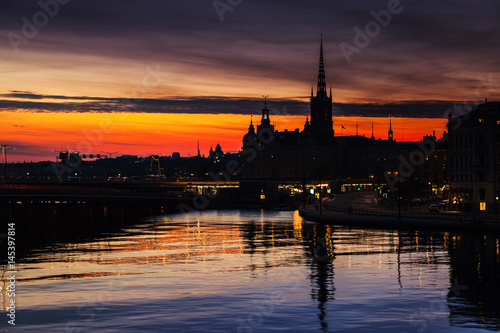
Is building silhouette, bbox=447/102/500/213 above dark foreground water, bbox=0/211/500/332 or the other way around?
above

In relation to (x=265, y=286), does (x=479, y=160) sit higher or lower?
higher

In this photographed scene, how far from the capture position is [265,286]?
50.2m

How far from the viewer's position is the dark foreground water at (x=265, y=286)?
38.8m

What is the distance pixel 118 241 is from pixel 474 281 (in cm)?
5035

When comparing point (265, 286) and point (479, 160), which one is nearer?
point (265, 286)

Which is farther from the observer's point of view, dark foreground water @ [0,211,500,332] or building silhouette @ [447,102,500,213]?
building silhouette @ [447,102,500,213]

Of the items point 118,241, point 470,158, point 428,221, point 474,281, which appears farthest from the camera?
point 470,158

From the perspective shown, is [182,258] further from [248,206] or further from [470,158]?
[248,206]

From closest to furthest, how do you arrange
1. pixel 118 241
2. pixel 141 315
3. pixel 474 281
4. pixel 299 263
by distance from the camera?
pixel 141 315 < pixel 474 281 < pixel 299 263 < pixel 118 241

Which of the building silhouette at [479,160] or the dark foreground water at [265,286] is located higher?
the building silhouette at [479,160]

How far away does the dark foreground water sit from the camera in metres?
38.8

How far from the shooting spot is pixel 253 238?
92.2m

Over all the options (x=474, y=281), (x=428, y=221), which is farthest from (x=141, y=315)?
(x=428, y=221)

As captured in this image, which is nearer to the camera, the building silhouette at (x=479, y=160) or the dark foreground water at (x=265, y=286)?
the dark foreground water at (x=265, y=286)
